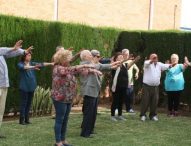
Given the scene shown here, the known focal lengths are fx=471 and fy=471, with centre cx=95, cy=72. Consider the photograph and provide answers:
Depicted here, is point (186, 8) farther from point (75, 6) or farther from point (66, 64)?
point (66, 64)

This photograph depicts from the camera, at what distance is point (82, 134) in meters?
9.59

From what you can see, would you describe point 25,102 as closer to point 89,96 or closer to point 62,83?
point 89,96

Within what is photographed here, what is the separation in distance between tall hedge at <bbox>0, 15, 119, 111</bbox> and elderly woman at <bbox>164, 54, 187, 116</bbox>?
3.47m

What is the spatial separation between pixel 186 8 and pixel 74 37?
15.8 meters

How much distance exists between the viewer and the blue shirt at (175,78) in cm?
1333

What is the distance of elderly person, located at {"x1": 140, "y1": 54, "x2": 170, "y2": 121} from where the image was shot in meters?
12.3

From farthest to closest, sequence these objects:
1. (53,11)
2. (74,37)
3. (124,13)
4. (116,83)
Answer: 1. (124,13)
2. (53,11)
3. (74,37)
4. (116,83)

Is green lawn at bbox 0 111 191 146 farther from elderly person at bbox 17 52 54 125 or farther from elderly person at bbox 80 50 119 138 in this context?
elderly person at bbox 17 52 54 125

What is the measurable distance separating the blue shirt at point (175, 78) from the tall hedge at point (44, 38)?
345cm

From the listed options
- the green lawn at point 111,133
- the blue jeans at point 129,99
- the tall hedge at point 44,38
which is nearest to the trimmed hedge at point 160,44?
the tall hedge at point 44,38

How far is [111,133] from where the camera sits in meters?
10.2

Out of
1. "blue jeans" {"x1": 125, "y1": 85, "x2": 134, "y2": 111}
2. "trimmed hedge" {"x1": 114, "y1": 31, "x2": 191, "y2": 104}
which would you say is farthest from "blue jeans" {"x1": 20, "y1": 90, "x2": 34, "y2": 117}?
"trimmed hedge" {"x1": 114, "y1": 31, "x2": 191, "y2": 104}

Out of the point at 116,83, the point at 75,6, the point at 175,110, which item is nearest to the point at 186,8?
the point at 75,6

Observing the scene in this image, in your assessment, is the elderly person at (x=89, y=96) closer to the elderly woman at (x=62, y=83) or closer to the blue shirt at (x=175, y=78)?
the elderly woman at (x=62, y=83)
